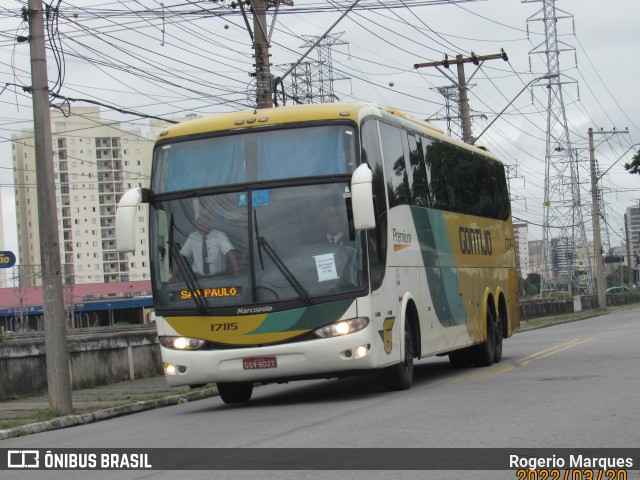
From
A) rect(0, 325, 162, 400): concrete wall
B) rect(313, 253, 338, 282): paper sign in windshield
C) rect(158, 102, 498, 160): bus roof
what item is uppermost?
rect(158, 102, 498, 160): bus roof

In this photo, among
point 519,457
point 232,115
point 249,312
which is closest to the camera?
point 519,457

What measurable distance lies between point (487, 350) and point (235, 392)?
259 inches

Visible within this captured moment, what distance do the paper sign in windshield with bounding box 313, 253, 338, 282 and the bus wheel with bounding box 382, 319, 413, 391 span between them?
202 cm

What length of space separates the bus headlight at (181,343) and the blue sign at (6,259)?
23.0 feet

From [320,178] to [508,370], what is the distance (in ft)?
21.0

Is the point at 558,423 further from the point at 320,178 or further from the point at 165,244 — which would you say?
the point at 165,244

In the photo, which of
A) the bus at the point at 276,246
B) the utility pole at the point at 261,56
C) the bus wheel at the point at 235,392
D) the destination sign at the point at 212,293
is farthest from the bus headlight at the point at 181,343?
the utility pole at the point at 261,56

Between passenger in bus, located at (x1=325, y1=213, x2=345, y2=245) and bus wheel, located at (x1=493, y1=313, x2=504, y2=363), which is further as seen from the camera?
bus wheel, located at (x1=493, y1=313, x2=504, y2=363)

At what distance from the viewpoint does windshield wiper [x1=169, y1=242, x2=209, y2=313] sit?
45.5 feet

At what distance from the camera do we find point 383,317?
1421cm

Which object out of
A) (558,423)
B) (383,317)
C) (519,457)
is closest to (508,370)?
(383,317)

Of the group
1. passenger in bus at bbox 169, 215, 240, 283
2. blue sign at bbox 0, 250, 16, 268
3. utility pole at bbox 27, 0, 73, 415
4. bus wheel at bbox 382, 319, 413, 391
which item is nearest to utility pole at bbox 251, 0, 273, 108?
blue sign at bbox 0, 250, 16, 268

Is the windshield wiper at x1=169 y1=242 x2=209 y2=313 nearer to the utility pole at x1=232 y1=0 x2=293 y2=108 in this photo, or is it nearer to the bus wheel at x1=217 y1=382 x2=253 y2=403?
the bus wheel at x1=217 y1=382 x2=253 y2=403

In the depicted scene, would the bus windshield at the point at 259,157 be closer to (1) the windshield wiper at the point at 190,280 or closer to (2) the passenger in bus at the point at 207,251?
(2) the passenger in bus at the point at 207,251
